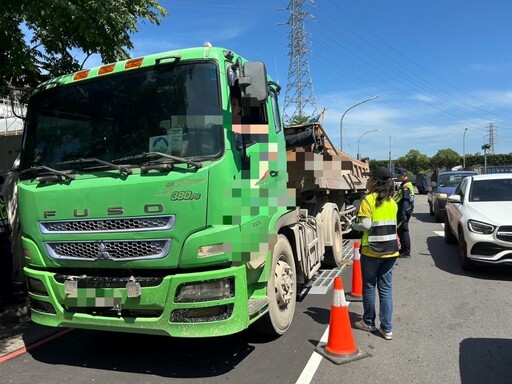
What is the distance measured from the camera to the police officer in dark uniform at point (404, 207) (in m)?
8.96

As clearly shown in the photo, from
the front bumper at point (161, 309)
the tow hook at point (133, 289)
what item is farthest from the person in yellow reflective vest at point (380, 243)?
the tow hook at point (133, 289)

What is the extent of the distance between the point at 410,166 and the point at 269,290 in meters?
75.0

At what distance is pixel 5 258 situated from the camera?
6.18 metres

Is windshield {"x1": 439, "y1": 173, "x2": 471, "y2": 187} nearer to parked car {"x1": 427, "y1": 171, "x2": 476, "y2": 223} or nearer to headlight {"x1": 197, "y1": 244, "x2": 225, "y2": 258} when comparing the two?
parked car {"x1": 427, "y1": 171, "x2": 476, "y2": 223}

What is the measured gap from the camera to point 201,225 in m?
3.59

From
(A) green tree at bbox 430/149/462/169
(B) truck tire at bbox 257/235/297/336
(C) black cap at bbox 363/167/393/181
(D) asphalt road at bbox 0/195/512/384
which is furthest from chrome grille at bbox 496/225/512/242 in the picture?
(A) green tree at bbox 430/149/462/169

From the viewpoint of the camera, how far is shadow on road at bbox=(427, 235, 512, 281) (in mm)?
7469

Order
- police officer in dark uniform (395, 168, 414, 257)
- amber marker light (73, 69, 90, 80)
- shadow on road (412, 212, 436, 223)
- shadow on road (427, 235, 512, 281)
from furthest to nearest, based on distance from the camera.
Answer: shadow on road (412, 212, 436, 223) < police officer in dark uniform (395, 168, 414, 257) < shadow on road (427, 235, 512, 281) < amber marker light (73, 69, 90, 80)

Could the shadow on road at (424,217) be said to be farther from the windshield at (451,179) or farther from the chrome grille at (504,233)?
the chrome grille at (504,233)

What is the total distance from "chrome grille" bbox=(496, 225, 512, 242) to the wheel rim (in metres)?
4.04

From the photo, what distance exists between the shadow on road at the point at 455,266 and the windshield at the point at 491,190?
4.18 feet

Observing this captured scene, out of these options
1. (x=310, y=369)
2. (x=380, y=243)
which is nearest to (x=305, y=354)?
(x=310, y=369)

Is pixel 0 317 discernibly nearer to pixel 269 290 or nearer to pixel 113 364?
pixel 113 364

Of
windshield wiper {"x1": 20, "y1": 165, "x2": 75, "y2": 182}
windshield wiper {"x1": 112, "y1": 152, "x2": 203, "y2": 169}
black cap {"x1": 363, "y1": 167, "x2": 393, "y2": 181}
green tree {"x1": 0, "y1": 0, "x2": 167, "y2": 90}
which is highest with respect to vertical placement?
green tree {"x1": 0, "y1": 0, "x2": 167, "y2": 90}
